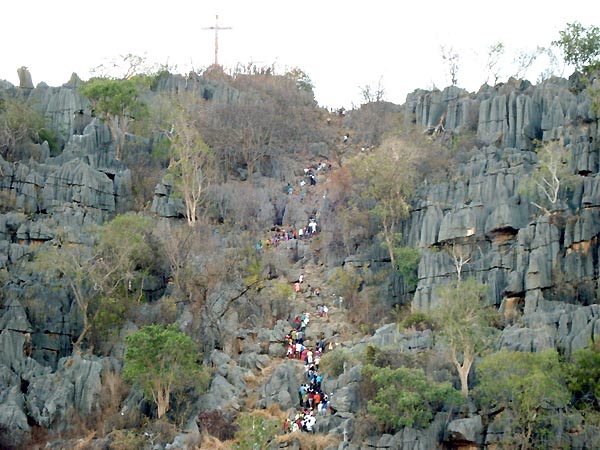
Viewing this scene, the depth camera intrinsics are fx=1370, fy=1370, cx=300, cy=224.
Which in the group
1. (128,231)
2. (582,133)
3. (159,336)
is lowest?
(159,336)

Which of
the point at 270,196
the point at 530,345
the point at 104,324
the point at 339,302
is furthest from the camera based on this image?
the point at 270,196

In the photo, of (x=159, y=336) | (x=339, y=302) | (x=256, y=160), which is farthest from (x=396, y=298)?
(x=256, y=160)

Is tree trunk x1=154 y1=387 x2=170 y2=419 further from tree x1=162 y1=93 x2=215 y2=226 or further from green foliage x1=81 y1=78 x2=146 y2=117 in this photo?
green foliage x1=81 y1=78 x2=146 y2=117

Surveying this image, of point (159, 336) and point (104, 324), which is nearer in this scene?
point (159, 336)

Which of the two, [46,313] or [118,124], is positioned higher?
[118,124]

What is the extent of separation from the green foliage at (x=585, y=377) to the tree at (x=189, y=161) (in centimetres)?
2348

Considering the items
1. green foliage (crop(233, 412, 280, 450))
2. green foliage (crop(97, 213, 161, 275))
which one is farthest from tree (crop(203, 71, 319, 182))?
green foliage (crop(233, 412, 280, 450))

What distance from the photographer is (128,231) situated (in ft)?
198

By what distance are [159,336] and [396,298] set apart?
42.2ft

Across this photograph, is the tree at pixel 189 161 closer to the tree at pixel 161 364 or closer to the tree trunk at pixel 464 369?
the tree at pixel 161 364

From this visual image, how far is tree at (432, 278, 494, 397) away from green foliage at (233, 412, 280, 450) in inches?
286

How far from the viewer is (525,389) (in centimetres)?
4803

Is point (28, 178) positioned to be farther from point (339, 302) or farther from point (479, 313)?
point (479, 313)

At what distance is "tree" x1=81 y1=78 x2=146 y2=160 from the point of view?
74062 mm
